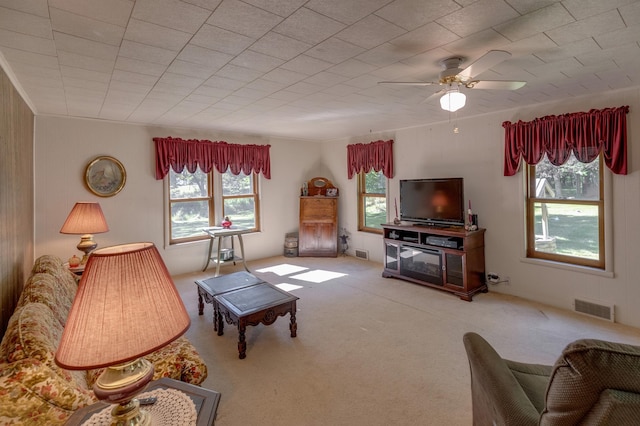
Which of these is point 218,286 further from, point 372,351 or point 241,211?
point 241,211

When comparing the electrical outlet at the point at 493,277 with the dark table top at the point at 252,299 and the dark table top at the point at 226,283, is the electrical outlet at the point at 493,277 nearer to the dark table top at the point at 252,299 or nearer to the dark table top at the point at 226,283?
the dark table top at the point at 252,299

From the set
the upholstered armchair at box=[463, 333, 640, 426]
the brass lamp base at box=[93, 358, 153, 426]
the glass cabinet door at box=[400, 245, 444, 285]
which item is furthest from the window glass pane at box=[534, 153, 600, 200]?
the brass lamp base at box=[93, 358, 153, 426]

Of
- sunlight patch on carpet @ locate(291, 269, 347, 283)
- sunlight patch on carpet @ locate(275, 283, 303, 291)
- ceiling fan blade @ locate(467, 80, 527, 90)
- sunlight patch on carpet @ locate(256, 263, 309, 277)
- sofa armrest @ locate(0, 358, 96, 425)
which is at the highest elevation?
ceiling fan blade @ locate(467, 80, 527, 90)

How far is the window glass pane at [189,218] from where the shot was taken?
206 inches

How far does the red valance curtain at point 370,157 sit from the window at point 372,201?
0.70ft

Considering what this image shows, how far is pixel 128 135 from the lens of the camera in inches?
183

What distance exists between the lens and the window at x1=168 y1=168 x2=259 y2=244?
523 centimetres

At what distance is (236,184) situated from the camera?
5.88 metres

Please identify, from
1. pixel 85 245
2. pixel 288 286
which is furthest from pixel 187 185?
pixel 288 286

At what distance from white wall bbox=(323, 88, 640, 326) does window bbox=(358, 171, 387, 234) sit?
9.8 inches

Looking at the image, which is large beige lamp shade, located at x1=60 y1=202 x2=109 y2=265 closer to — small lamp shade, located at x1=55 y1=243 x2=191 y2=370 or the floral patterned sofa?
the floral patterned sofa

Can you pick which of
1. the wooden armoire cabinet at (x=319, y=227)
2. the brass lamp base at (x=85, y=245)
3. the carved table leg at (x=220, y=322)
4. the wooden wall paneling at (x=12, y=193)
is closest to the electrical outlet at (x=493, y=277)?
the wooden armoire cabinet at (x=319, y=227)

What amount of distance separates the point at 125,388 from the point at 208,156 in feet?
15.5

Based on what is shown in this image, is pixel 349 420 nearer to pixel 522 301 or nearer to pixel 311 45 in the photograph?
pixel 311 45
